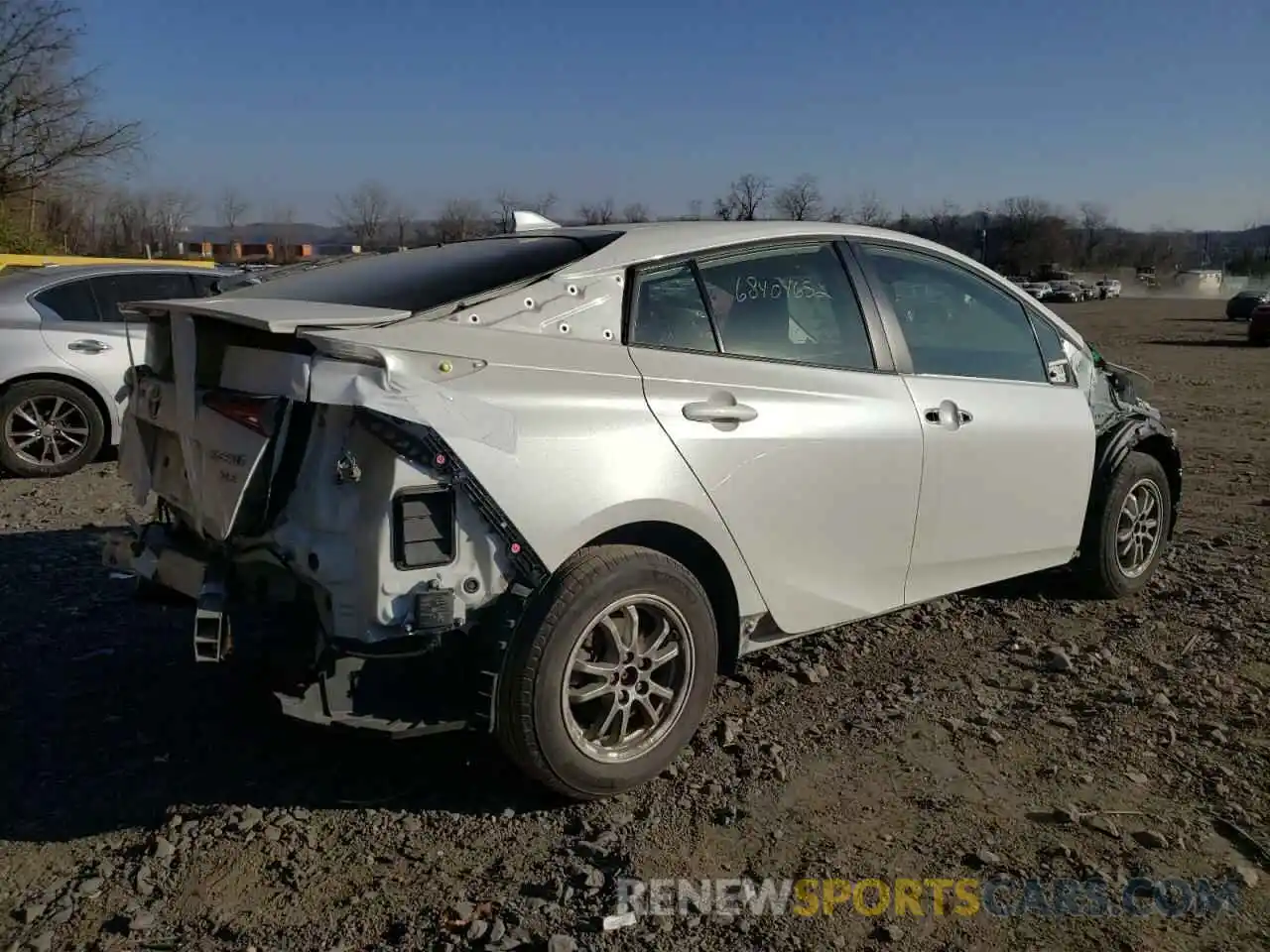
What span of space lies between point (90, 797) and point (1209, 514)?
666cm

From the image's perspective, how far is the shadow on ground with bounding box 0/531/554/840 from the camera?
3.26 metres

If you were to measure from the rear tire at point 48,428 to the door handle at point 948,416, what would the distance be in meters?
6.59

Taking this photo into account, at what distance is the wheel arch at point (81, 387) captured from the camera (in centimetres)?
783

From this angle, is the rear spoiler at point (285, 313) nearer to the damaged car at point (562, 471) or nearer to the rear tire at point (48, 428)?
the damaged car at point (562, 471)

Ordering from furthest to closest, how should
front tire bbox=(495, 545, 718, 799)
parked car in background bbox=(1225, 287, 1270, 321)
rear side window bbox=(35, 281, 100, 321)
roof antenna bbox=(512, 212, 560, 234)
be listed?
parked car in background bbox=(1225, 287, 1270, 321), rear side window bbox=(35, 281, 100, 321), roof antenna bbox=(512, 212, 560, 234), front tire bbox=(495, 545, 718, 799)

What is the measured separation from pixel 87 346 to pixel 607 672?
648 cm

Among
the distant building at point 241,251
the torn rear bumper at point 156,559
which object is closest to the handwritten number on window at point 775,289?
the torn rear bumper at point 156,559

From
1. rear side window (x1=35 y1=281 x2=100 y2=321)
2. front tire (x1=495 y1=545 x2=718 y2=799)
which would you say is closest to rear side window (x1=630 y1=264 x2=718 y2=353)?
front tire (x1=495 y1=545 x2=718 y2=799)

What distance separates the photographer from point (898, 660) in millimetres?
4426

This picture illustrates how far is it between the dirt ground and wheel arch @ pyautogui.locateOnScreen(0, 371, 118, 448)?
11.5ft

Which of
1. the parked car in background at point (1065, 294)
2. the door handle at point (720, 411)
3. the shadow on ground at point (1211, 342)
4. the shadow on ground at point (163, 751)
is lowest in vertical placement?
the shadow on ground at point (1211, 342)

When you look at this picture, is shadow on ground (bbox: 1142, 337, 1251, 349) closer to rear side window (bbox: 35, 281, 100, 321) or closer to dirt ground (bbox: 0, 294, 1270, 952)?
dirt ground (bbox: 0, 294, 1270, 952)

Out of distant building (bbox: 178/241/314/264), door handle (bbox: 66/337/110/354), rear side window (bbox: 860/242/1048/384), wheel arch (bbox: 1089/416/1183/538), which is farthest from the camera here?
distant building (bbox: 178/241/314/264)

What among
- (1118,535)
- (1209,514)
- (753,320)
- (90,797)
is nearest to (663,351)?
(753,320)
